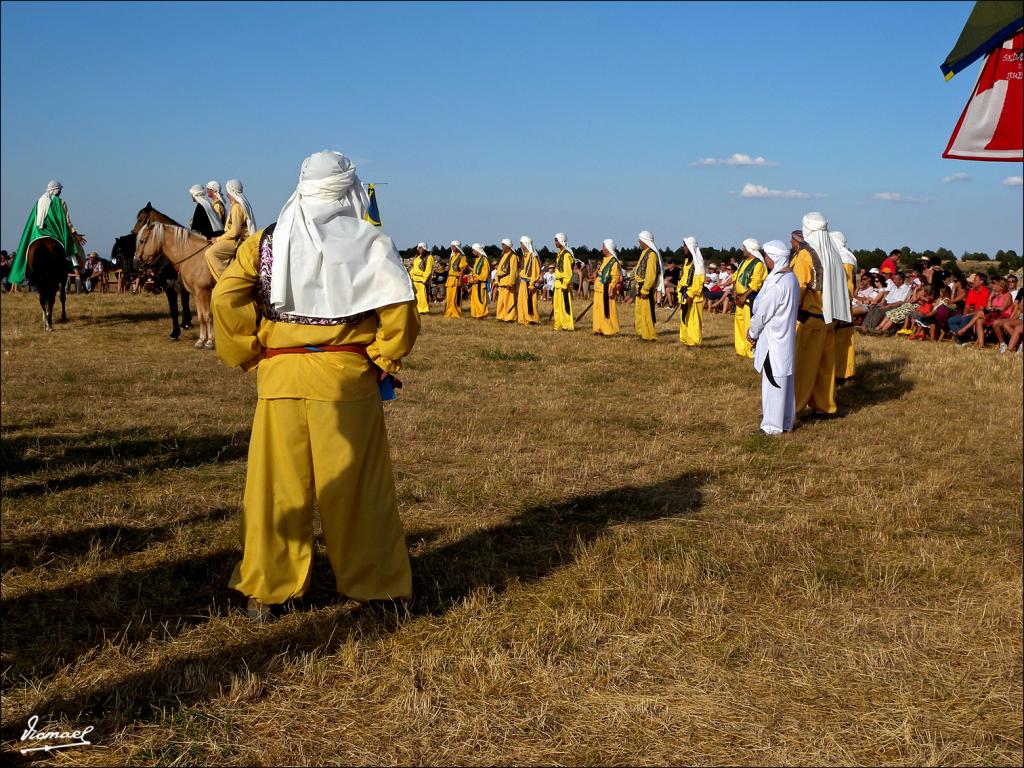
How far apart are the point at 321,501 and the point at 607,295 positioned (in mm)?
14501

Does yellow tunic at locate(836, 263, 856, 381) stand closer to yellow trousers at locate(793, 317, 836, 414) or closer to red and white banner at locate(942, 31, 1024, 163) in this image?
yellow trousers at locate(793, 317, 836, 414)

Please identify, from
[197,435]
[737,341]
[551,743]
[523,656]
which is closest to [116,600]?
[523,656]

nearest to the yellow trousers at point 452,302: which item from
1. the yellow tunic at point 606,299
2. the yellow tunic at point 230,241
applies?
the yellow tunic at point 606,299

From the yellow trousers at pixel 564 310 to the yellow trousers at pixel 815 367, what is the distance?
33.3ft

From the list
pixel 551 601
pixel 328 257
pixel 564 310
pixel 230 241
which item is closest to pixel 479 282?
pixel 564 310

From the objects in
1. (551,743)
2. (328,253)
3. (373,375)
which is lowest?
(551,743)

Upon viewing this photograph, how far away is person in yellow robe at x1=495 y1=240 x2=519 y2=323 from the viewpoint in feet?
72.0

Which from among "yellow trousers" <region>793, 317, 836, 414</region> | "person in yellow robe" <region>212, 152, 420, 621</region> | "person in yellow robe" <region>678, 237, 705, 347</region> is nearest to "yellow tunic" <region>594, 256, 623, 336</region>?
"person in yellow robe" <region>678, 237, 705, 347</region>

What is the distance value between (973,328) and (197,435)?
13495 mm

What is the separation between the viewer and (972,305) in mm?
17406

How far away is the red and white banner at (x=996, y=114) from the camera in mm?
3172

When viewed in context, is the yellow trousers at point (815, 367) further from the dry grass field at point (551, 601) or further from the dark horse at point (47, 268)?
the dark horse at point (47, 268)

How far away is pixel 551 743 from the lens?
3.71m

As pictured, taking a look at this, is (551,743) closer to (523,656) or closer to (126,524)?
(523,656)
